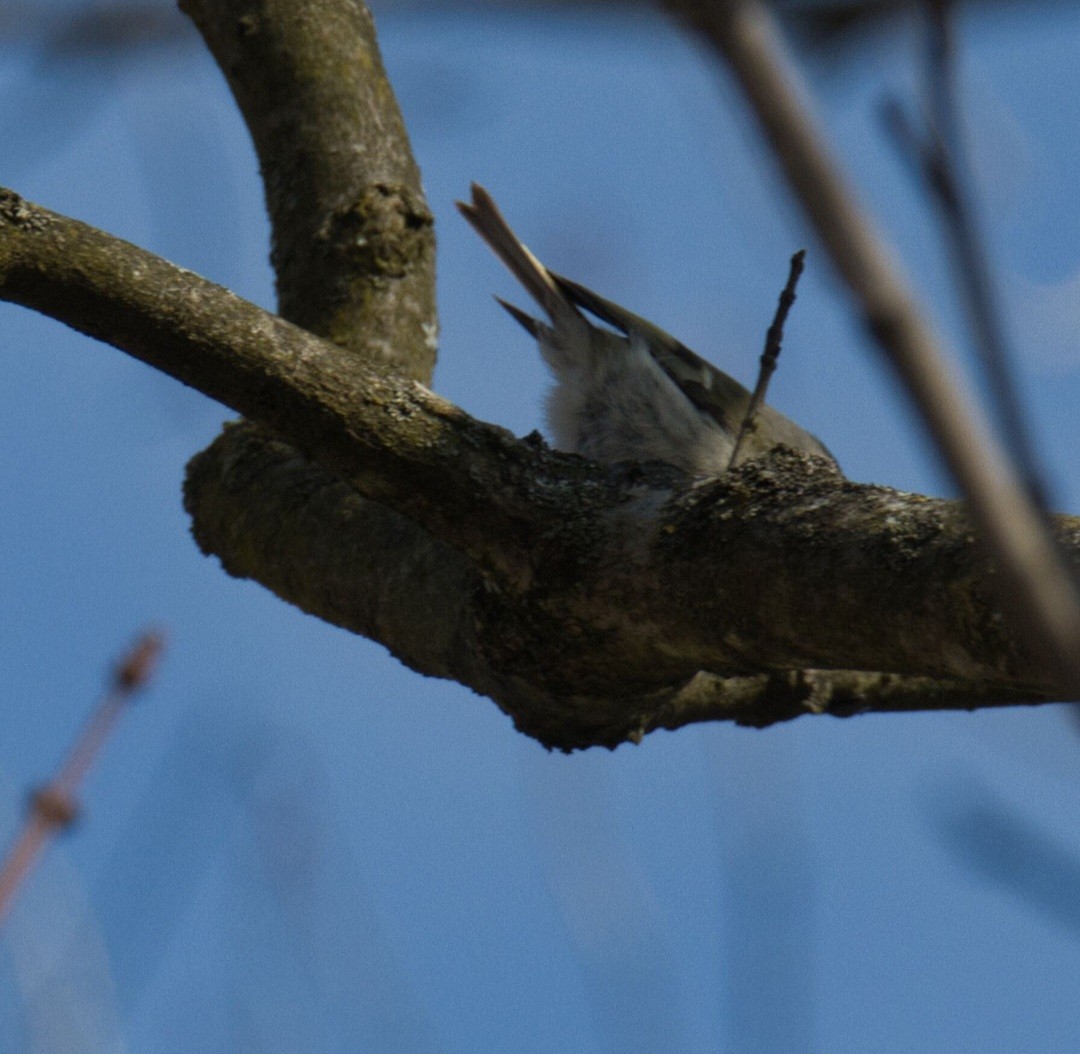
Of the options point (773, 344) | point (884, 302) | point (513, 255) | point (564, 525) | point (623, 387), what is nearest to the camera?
point (884, 302)

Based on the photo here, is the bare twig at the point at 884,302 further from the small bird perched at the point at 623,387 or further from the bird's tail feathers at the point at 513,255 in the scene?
the bird's tail feathers at the point at 513,255

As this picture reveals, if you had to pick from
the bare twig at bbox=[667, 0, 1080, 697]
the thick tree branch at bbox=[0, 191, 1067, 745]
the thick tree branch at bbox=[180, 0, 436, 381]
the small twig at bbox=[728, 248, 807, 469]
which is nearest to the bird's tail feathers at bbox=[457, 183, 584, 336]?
the thick tree branch at bbox=[180, 0, 436, 381]

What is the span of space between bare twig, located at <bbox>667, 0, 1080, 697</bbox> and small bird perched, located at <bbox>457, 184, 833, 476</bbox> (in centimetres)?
344

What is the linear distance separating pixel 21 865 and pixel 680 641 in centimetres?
98

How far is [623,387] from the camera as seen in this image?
4.38 meters

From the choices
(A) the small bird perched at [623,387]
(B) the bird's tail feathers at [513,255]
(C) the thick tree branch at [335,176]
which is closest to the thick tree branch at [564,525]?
(C) the thick tree branch at [335,176]

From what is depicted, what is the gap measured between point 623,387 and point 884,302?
3.85 metres

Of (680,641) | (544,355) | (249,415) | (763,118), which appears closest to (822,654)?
(680,641)

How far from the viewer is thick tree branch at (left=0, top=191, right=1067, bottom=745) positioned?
1756 millimetres

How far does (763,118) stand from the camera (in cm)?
53

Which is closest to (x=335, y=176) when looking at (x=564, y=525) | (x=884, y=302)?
(x=564, y=525)

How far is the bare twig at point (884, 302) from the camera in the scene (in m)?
0.53

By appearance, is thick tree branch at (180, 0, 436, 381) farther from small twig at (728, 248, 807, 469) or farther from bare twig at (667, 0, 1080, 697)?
bare twig at (667, 0, 1080, 697)

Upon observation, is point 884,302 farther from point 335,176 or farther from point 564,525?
point 335,176
